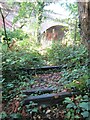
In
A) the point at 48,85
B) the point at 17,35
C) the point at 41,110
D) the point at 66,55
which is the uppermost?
the point at 17,35

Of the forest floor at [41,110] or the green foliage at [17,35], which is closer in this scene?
the forest floor at [41,110]

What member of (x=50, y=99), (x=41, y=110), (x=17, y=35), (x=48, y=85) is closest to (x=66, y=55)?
(x=48, y=85)

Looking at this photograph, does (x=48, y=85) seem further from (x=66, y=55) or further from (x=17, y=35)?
(x=17, y=35)

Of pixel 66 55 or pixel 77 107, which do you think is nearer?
pixel 77 107

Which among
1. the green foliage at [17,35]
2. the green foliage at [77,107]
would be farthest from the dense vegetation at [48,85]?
the green foliage at [17,35]

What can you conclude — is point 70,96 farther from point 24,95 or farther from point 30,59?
point 30,59

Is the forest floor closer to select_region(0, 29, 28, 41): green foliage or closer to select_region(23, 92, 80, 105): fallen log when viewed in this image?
select_region(23, 92, 80, 105): fallen log

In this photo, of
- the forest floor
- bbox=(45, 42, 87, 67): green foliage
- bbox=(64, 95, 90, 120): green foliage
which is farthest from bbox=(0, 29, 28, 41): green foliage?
bbox=(64, 95, 90, 120): green foliage

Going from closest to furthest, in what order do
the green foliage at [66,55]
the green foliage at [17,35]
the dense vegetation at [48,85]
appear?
1. the dense vegetation at [48,85]
2. the green foliage at [66,55]
3. the green foliage at [17,35]

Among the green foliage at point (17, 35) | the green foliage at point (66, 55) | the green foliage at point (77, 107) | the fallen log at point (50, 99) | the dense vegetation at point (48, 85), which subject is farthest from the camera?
the green foliage at point (17, 35)

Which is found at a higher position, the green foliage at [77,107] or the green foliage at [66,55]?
A: the green foliage at [66,55]

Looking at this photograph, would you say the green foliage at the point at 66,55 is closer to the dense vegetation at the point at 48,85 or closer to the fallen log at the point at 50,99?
the dense vegetation at the point at 48,85

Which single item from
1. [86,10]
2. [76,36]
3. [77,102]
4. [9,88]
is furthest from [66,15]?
[77,102]

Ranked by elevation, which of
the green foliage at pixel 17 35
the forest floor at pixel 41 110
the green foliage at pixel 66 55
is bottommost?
the forest floor at pixel 41 110
